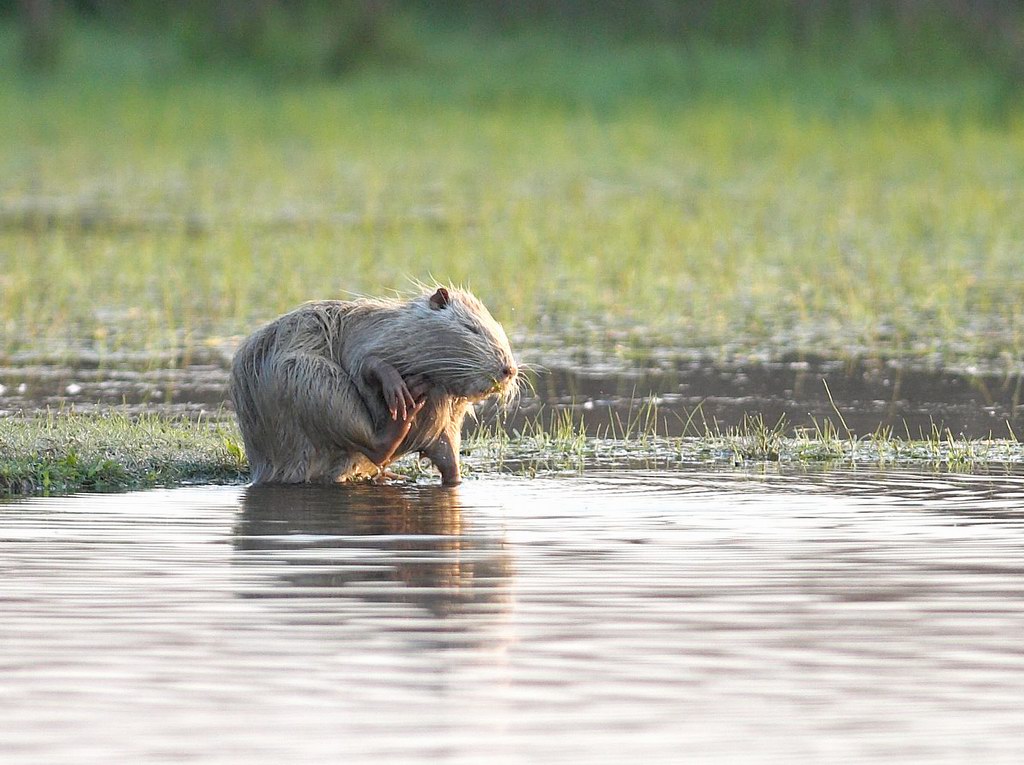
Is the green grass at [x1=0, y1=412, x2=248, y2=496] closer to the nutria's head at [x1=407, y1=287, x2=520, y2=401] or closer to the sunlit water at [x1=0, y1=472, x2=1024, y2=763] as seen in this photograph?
the sunlit water at [x1=0, y1=472, x2=1024, y2=763]

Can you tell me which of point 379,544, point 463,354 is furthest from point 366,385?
point 379,544

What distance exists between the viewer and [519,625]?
581 centimetres

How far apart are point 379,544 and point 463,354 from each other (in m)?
1.27

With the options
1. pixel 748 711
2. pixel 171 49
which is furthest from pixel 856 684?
pixel 171 49

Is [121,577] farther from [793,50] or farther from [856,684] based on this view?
[793,50]

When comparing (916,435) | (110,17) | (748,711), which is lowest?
(748,711)

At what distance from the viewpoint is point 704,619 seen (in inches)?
230

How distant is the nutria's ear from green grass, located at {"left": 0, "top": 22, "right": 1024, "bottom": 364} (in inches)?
146

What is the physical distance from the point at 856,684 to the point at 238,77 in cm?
2459

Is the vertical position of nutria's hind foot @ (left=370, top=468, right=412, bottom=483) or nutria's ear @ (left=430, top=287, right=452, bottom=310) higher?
nutria's ear @ (left=430, top=287, right=452, bottom=310)

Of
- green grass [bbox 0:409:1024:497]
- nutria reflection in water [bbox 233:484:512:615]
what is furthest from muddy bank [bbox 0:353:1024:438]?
nutria reflection in water [bbox 233:484:512:615]

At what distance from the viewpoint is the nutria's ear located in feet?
26.7

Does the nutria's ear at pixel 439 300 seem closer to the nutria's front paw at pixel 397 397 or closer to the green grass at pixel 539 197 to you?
the nutria's front paw at pixel 397 397

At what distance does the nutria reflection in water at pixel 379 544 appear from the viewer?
6230mm
